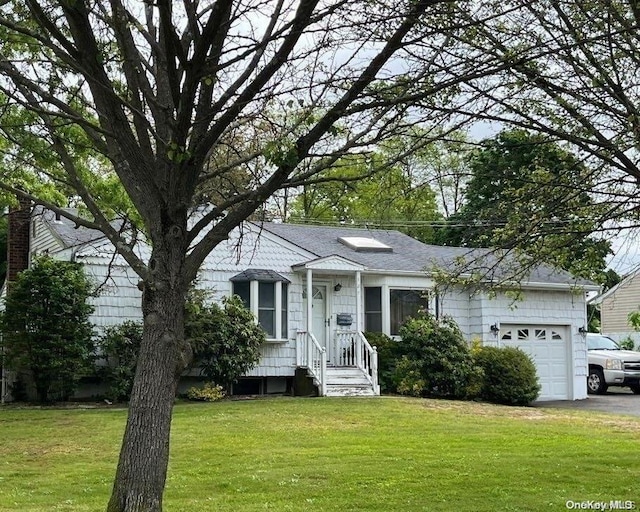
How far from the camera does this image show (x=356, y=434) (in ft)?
41.3

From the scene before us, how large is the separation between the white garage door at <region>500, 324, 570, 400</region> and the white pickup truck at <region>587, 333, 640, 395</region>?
6.76ft

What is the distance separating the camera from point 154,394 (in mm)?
5117

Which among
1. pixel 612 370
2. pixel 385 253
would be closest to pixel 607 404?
pixel 612 370

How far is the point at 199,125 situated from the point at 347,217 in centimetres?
3393

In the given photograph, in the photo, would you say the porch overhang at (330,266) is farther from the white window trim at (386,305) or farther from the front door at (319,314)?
the white window trim at (386,305)

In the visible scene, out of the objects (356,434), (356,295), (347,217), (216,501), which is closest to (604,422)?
(356,434)

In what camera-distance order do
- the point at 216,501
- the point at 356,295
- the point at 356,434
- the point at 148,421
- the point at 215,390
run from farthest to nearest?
the point at 356,295 < the point at 215,390 < the point at 356,434 < the point at 216,501 < the point at 148,421

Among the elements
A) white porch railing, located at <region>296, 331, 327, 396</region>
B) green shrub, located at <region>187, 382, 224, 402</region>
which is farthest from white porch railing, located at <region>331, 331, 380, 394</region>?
green shrub, located at <region>187, 382, 224, 402</region>

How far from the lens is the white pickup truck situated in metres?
24.1

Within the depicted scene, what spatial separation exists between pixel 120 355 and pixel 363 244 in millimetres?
8353

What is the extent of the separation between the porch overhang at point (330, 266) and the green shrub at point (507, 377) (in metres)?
3.82

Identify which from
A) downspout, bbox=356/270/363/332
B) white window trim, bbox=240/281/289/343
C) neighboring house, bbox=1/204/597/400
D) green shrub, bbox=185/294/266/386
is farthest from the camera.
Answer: downspout, bbox=356/270/363/332

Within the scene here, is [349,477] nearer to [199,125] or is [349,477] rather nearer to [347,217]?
[199,125]

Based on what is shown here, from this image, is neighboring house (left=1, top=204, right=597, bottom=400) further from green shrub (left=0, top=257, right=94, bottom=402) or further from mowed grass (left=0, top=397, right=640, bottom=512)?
mowed grass (left=0, top=397, right=640, bottom=512)
